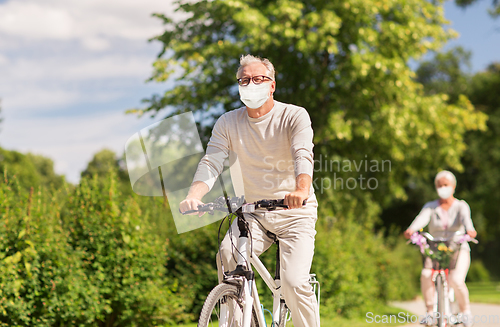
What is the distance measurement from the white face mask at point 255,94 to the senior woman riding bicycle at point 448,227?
324 cm

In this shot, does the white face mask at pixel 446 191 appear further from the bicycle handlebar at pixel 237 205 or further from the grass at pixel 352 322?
the bicycle handlebar at pixel 237 205

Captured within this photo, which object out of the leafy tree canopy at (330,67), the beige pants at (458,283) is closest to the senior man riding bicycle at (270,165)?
the beige pants at (458,283)

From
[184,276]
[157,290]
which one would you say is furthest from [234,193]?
[184,276]

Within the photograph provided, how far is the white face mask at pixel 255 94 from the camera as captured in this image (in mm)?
3248

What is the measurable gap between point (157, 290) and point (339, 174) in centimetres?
727

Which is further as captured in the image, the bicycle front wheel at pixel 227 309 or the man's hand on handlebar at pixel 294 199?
the bicycle front wheel at pixel 227 309

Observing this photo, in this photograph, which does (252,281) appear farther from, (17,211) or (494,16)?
(494,16)

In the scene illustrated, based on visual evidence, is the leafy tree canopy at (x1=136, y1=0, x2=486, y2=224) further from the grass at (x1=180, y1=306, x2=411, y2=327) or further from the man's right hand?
the man's right hand

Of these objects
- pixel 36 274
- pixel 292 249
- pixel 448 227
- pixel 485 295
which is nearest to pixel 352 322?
pixel 448 227

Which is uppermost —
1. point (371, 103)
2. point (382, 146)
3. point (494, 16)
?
point (494, 16)

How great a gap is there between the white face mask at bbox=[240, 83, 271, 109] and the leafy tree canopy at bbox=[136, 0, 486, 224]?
7.88 meters

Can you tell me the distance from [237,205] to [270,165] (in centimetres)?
43

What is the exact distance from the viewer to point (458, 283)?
18.9 ft

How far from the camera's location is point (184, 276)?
26.2 feet
